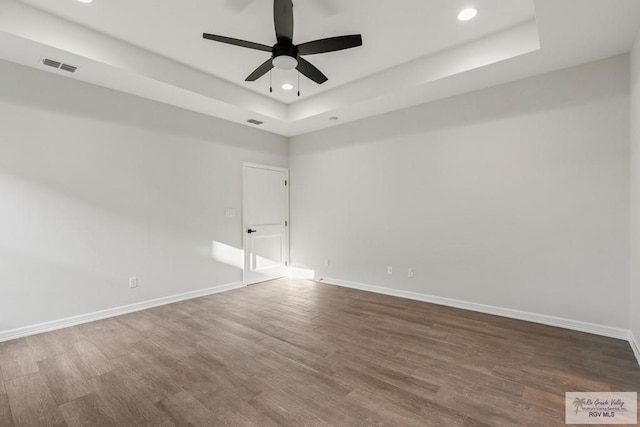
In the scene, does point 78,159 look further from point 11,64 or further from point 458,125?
point 458,125

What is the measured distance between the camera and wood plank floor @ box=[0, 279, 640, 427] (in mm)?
1874

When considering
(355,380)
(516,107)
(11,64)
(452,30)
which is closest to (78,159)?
(11,64)

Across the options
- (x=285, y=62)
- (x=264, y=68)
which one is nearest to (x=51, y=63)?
(x=264, y=68)

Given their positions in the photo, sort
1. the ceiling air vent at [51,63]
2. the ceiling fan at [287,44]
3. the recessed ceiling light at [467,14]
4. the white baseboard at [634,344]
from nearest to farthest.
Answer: the ceiling fan at [287,44] < the white baseboard at [634,344] < the recessed ceiling light at [467,14] < the ceiling air vent at [51,63]

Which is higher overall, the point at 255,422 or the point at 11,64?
the point at 11,64

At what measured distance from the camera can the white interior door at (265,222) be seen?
5.21 metres

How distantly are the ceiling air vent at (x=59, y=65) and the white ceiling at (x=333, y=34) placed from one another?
0.26 ft

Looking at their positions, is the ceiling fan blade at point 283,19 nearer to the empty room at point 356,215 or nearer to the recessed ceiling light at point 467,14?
the empty room at point 356,215

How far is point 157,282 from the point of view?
4.06m

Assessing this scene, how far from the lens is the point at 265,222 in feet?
18.1

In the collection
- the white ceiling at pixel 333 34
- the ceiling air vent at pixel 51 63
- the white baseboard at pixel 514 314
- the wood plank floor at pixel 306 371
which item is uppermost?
the white ceiling at pixel 333 34

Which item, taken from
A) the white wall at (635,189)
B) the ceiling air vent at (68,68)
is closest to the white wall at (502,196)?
the white wall at (635,189)

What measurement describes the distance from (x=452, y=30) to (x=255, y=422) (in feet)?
12.4
